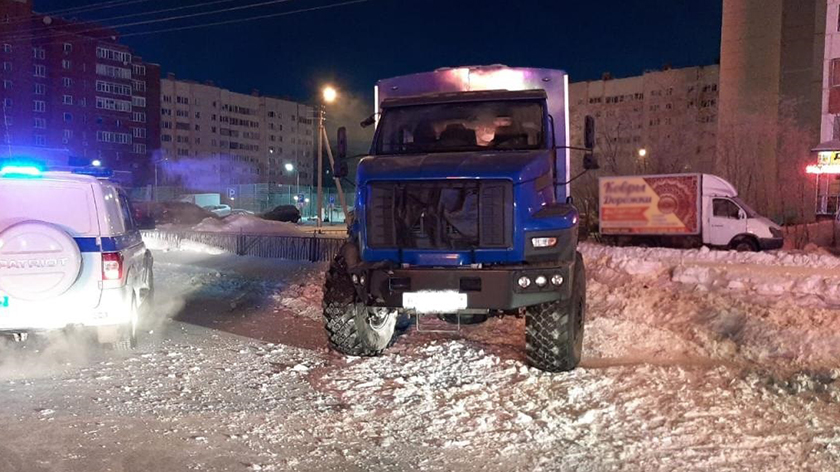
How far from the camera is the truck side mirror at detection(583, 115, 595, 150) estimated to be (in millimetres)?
8180

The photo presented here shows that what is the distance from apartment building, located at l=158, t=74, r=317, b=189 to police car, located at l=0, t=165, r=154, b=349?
273 ft

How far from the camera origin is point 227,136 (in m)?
108

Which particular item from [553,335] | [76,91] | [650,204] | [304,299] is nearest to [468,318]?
[553,335]

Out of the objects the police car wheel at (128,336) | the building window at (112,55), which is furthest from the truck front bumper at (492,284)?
the building window at (112,55)

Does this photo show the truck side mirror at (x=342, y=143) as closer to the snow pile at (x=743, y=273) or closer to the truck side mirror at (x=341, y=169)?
the truck side mirror at (x=341, y=169)

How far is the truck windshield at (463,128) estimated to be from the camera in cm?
760

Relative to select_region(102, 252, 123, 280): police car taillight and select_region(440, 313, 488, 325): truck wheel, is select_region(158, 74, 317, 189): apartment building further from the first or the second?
select_region(102, 252, 123, 280): police car taillight

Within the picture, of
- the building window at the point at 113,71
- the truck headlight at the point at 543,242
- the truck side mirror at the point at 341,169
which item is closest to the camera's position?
the truck headlight at the point at 543,242

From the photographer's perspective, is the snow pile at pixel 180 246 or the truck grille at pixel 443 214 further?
the snow pile at pixel 180 246

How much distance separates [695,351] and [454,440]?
3924 millimetres

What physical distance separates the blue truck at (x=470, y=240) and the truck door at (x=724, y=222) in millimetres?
16923

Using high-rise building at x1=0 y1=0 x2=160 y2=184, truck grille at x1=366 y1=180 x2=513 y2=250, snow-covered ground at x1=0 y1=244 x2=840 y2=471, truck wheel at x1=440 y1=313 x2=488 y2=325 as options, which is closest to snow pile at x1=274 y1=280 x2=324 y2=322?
snow-covered ground at x1=0 y1=244 x2=840 y2=471

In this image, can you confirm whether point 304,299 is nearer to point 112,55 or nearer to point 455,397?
point 455,397

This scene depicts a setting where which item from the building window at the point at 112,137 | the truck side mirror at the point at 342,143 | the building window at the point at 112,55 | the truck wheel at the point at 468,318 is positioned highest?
the building window at the point at 112,55
